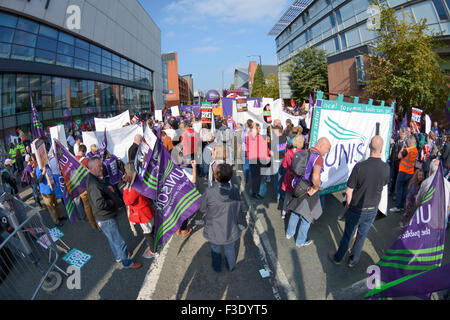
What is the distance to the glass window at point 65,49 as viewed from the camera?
17.9 metres

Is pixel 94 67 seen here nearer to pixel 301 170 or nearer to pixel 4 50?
pixel 4 50

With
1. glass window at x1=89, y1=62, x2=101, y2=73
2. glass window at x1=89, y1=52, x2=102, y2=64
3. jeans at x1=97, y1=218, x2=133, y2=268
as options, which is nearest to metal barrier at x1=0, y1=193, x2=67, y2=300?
jeans at x1=97, y1=218, x2=133, y2=268

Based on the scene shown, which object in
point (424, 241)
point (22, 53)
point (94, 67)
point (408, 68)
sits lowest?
point (424, 241)

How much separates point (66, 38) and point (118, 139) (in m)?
17.5

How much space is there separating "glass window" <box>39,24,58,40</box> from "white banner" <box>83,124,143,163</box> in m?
14.2

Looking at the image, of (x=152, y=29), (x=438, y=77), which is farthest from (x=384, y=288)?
(x=152, y=29)

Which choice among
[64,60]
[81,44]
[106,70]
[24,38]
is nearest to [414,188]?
[24,38]

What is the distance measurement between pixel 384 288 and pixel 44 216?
7.29m

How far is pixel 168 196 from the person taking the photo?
351 cm

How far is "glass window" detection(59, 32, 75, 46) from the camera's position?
18109 millimetres

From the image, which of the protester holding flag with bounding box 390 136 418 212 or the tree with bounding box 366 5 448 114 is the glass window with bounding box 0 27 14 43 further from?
the tree with bounding box 366 5 448 114

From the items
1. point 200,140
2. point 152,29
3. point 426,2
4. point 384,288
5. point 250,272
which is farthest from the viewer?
point 152,29

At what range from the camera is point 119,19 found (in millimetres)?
27031
